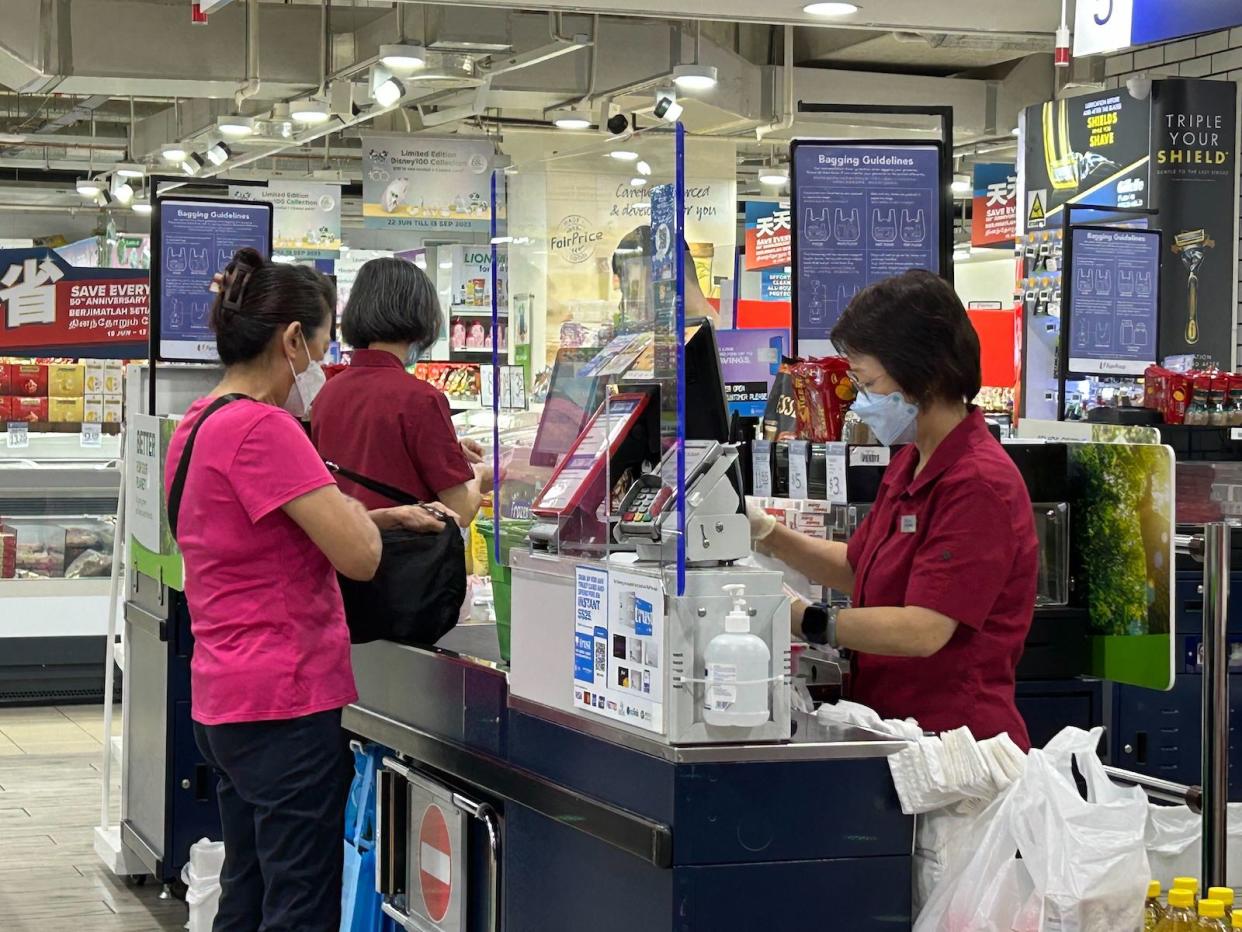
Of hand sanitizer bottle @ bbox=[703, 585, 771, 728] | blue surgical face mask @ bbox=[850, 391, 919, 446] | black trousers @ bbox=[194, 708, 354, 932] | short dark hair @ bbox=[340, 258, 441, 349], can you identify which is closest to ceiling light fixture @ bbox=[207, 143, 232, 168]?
short dark hair @ bbox=[340, 258, 441, 349]

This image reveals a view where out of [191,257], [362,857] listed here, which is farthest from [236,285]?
[191,257]

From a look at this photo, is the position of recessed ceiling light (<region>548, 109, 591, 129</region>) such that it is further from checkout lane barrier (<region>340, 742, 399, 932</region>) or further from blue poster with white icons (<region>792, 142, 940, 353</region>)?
checkout lane barrier (<region>340, 742, 399, 932</region>)

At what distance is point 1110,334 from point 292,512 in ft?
13.1

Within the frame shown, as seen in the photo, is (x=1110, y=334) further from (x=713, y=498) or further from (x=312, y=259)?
(x=312, y=259)

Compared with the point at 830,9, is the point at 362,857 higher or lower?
lower

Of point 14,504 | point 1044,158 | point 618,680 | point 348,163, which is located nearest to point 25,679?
point 14,504

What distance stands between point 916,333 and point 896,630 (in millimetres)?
501

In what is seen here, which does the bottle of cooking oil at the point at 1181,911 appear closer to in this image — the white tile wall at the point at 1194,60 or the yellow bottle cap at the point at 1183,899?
the yellow bottle cap at the point at 1183,899

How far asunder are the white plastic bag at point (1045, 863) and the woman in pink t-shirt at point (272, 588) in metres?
1.20

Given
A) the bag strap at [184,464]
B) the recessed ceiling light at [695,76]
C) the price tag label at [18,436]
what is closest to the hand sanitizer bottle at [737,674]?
the bag strap at [184,464]

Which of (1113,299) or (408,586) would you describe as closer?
(408,586)

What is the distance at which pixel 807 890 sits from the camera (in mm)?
2533

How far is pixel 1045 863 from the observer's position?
8.10 ft

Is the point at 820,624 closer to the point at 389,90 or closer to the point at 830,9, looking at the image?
the point at 830,9
